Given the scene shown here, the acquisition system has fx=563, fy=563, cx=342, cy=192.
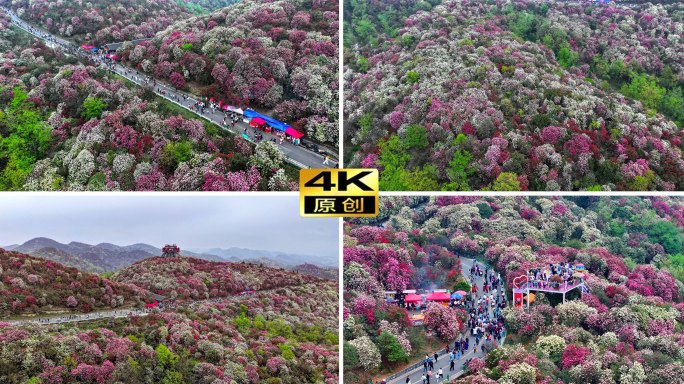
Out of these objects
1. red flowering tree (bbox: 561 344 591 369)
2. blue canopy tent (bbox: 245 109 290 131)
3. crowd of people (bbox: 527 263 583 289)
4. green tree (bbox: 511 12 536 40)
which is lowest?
red flowering tree (bbox: 561 344 591 369)

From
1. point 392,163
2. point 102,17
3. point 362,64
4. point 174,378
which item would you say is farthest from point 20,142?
point 392,163

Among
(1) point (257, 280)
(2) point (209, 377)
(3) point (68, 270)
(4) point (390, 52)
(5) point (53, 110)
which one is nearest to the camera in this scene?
(2) point (209, 377)

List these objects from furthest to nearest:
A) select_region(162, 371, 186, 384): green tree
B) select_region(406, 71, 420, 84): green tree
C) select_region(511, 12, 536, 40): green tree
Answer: select_region(511, 12, 536, 40): green tree, select_region(406, 71, 420, 84): green tree, select_region(162, 371, 186, 384): green tree

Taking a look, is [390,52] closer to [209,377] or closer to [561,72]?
[561,72]

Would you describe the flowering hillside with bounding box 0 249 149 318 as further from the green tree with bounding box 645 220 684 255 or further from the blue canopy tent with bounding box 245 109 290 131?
the green tree with bounding box 645 220 684 255

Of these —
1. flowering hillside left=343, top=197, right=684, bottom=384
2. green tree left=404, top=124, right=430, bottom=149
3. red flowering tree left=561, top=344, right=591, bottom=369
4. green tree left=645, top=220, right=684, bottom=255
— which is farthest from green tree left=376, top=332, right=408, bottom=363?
green tree left=645, top=220, right=684, bottom=255

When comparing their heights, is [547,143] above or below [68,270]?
above

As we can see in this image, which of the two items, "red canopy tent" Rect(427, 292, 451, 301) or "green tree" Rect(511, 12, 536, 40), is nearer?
"red canopy tent" Rect(427, 292, 451, 301)

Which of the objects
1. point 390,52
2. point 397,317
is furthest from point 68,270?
point 390,52
